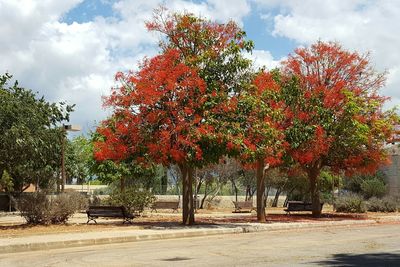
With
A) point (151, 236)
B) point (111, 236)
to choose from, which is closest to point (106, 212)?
point (151, 236)

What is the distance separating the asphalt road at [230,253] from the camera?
12.1 m

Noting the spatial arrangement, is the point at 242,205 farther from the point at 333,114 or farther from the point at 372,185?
the point at 372,185

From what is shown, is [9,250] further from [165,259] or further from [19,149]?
[19,149]

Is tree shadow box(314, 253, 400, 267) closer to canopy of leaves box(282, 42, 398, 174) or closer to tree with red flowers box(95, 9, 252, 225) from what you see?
tree with red flowers box(95, 9, 252, 225)

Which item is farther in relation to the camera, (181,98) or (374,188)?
(374,188)

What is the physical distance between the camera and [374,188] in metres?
51.6

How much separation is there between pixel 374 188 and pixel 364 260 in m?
41.4

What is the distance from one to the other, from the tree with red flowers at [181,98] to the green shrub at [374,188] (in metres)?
32.9

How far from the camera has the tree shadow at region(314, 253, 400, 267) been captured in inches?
454

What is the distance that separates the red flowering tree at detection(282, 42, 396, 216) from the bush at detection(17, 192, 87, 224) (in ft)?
36.5

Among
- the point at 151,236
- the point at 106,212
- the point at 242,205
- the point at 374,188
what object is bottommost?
the point at 151,236

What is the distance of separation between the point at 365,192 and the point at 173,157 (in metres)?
35.8

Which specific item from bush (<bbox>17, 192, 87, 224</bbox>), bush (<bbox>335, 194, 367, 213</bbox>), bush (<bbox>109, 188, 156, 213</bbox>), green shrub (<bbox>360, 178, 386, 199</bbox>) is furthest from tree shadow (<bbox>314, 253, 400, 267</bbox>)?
green shrub (<bbox>360, 178, 386, 199</bbox>)

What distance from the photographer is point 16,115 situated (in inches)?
826
